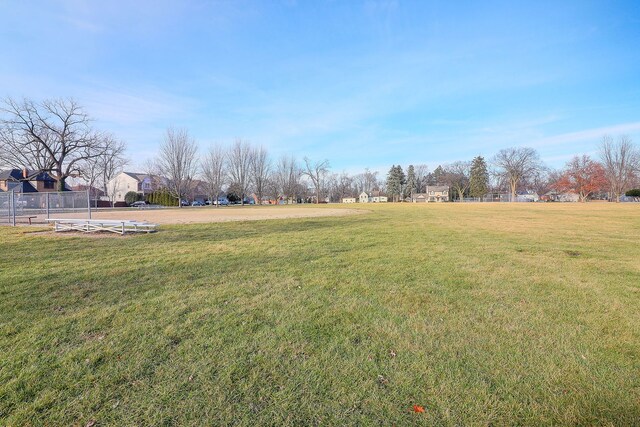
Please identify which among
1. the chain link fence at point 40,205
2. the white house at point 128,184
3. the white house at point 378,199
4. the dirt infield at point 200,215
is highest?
the white house at point 128,184

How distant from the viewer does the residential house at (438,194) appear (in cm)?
10550

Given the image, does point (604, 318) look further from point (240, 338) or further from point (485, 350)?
point (240, 338)

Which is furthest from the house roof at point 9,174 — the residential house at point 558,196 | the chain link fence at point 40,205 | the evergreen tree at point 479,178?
the residential house at point 558,196

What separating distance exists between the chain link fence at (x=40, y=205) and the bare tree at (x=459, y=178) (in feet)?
330

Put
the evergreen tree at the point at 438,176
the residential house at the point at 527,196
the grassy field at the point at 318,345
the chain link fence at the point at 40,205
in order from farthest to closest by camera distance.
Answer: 1. the evergreen tree at the point at 438,176
2. the residential house at the point at 527,196
3. the chain link fence at the point at 40,205
4. the grassy field at the point at 318,345

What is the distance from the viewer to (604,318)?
13.1 feet

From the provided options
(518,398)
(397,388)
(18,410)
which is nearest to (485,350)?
(518,398)

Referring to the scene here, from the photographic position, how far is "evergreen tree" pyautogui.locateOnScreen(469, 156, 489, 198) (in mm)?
93125

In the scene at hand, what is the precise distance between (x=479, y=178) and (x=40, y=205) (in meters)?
98.8

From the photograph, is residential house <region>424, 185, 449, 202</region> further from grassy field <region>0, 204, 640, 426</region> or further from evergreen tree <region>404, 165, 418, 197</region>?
grassy field <region>0, 204, 640, 426</region>

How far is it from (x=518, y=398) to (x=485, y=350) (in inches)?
29.6

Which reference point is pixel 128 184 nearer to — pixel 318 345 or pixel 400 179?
pixel 400 179

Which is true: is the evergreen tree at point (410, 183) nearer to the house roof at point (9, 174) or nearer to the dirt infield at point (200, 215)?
the dirt infield at point (200, 215)

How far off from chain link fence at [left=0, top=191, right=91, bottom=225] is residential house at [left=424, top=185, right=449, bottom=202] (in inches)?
4023
